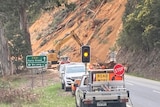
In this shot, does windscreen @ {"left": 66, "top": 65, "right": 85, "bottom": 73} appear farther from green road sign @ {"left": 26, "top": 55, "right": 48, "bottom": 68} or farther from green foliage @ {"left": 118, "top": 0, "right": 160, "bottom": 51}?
green foliage @ {"left": 118, "top": 0, "right": 160, "bottom": 51}

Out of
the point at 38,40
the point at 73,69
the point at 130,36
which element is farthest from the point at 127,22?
the point at 38,40

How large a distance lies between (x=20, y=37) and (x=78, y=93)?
120 feet

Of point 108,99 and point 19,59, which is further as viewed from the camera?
point 19,59

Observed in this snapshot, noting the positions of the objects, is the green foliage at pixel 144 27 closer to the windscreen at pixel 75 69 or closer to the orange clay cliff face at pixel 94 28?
the windscreen at pixel 75 69

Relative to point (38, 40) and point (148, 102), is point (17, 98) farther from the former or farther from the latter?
point (38, 40)

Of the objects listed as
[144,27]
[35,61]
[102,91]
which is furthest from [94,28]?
[102,91]

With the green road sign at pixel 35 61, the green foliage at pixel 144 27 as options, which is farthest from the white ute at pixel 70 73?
the green foliage at pixel 144 27

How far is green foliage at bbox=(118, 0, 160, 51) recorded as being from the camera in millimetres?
48094

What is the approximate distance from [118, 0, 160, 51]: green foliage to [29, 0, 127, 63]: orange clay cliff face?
1448 cm

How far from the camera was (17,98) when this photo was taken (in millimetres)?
23984

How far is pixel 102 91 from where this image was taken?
20.1 m

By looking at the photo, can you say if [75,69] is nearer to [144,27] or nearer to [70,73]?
[70,73]

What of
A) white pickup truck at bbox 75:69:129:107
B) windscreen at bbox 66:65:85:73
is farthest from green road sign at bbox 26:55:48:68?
white pickup truck at bbox 75:69:129:107

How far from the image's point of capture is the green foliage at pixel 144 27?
4809 cm
